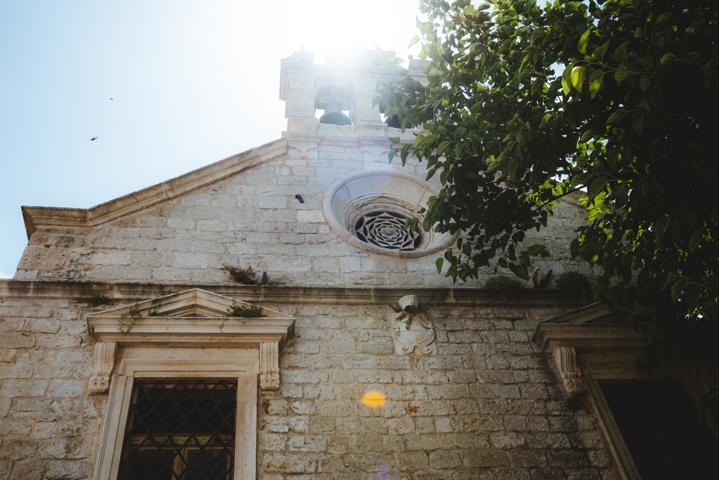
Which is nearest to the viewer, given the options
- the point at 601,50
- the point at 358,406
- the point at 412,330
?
the point at 601,50

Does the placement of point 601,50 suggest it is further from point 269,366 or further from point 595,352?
point 269,366

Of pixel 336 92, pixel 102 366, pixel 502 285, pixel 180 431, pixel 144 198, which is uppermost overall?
pixel 336 92

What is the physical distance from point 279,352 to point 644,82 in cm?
371

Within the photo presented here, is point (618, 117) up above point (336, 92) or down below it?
below

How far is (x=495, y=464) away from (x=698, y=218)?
2.58m

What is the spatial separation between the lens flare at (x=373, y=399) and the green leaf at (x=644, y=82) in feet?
10.8

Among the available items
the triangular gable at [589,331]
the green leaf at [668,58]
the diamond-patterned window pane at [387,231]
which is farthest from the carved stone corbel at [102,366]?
the green leaf at [668,58]

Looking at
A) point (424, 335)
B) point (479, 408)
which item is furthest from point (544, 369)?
point (424, 335)

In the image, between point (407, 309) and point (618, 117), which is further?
point (407, 309)

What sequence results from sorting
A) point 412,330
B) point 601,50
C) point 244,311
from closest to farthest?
point 601,50, point 244,311, point 412,330

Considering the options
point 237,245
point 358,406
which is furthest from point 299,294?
point 358,406

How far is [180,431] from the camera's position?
4.90 meters

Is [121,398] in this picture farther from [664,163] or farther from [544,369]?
[664,163]

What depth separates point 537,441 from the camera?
504 centimetres
